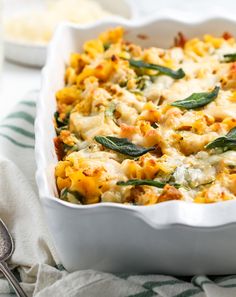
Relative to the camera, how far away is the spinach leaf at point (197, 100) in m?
3.35

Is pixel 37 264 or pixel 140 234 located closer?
pixel 140 234

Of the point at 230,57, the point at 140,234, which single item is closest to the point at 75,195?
the point at 140,234

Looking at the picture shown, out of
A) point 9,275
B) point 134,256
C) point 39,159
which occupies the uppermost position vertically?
point 39,159

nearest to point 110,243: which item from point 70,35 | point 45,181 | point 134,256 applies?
point 134,256

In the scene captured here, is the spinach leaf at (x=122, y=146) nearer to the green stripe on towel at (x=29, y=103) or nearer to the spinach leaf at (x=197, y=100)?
the spinach leaf at (x=197, y=100)

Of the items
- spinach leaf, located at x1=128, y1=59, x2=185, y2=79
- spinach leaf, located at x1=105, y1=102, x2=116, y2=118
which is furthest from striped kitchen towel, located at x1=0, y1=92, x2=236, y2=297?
spinach leaf, located at x1=128, y1=59, x2=185, y2=79

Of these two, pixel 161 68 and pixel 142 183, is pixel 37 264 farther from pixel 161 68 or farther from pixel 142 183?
pixel 161 68

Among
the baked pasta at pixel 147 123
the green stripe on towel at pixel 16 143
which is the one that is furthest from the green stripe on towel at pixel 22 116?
the baked pasta at pixel 147 123

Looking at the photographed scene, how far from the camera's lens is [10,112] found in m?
4.11

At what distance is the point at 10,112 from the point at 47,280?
1.48m

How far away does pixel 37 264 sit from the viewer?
2.94 metres

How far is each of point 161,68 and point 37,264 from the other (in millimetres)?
1302

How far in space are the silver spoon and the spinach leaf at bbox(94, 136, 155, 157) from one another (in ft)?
1.89

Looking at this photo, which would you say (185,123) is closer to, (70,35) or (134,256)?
(134,256)
